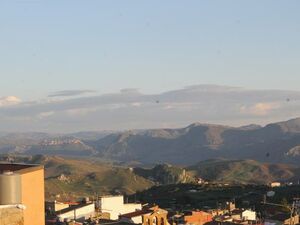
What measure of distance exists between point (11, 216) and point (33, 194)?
2.81 meters

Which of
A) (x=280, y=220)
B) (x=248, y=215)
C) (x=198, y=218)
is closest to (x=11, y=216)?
(x=280, y=220)

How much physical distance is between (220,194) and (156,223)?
80.5m

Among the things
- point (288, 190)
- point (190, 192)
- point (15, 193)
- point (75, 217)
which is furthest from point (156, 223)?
point (190, 192)

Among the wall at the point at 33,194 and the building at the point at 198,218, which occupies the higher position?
the wall at the point at 33,194

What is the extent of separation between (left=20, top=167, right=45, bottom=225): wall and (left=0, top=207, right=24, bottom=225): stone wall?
1879 millimetres

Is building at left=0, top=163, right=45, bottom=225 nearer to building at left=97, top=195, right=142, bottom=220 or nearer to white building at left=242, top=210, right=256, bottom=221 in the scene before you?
building at left=97, top=195, right=142, bottom=220

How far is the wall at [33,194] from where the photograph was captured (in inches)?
567

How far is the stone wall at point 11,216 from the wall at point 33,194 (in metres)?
1.88

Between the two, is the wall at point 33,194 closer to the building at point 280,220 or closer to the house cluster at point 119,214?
the house cluster at point 119,214

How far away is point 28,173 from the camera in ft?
48.8

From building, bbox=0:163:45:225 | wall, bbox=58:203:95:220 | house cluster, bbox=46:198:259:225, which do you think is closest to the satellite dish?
house cluster, bbox=46:198:259:225

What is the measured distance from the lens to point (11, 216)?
12.0 metres

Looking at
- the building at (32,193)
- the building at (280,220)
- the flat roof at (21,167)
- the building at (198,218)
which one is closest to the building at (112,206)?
the building at (198,218)

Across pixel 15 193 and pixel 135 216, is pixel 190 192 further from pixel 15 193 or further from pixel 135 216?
pixel 15 193
